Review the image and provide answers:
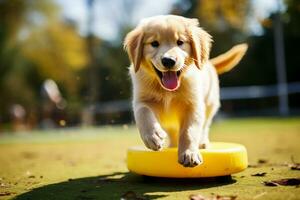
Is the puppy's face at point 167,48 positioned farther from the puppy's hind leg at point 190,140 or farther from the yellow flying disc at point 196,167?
the yellow flying disc at point 196,167

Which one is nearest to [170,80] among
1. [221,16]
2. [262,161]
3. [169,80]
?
[169,80]

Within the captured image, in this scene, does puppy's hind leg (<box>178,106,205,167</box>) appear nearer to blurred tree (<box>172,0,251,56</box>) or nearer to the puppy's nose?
the puppy's nose

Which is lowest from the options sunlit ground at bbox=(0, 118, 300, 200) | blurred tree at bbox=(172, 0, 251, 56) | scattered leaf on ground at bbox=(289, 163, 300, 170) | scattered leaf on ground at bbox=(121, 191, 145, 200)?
scattered leaf on ground at bbox=(289, 163, 300, 170)

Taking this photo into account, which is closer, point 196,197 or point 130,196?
point 196,197

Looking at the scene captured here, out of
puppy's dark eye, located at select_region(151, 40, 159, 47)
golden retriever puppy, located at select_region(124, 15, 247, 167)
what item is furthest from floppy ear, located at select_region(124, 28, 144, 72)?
puppy's dark eye, located at select_region(151, 40, 159, 47)

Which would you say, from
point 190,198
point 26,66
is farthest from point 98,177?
point 26,66

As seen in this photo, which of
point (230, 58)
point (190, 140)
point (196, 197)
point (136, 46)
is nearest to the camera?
point (196, 197)

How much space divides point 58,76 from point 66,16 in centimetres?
389

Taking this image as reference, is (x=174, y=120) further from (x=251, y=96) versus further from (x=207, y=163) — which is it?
(x=251, y=96)

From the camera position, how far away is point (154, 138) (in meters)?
3.64

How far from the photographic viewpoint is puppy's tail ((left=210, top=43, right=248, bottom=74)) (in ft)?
18.6

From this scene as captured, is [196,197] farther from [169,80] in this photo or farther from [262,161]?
[262,161]

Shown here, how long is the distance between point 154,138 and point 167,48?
0.79 meters

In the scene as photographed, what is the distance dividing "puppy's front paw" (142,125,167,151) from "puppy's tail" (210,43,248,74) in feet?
7.58
